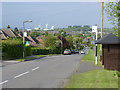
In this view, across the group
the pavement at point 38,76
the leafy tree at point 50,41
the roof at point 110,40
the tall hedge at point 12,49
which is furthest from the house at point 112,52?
the leafy tree at point 50,41

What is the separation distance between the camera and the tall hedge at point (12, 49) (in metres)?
32.8

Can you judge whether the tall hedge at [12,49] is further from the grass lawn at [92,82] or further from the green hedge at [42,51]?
the grass lawn at [92,82]

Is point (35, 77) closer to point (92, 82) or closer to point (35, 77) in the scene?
point (35, 77)

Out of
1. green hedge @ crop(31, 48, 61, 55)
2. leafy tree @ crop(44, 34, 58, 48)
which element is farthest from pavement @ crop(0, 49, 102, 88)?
leafy tree @ crop(44, 34, 58, 48)

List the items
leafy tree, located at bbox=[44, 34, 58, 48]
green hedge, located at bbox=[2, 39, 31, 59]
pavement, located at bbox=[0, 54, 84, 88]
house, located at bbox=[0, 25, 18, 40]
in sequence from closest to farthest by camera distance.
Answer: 1. pavement, located at bbox=[0, 54, 84, 88]
2. green hedge, located at bbox=[2, 39, 31, 59]
3. house, located at bbox=[0, 25, 18, 40]
4. leafy tree, located at bbox=[44, 34, 58, 48]

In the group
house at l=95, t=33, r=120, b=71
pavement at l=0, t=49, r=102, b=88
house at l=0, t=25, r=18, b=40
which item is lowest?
pavement at l=0, t=49, r=102, b=88

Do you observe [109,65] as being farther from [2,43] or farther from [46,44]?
[46,44]

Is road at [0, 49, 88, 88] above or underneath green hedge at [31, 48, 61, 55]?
above

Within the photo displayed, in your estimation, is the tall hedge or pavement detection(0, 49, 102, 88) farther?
the tall hedge

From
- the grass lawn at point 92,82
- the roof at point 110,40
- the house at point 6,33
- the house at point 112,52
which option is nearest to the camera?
the grass lawn at point 92,82

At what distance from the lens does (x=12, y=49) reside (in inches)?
A: 1336

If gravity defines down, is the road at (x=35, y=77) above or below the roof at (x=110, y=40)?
below

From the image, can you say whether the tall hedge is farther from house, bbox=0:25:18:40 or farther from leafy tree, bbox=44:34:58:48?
leafy tree, bbox=44:34:58:48

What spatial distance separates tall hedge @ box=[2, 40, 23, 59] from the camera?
32.8m
